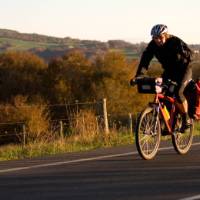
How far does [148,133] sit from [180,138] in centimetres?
93

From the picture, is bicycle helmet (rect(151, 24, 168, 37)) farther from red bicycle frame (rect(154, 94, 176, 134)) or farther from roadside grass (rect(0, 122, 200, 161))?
roadside grass (rect(0, 122, 200, 161))

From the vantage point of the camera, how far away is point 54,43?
122250mm

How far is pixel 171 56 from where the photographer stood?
10.2 m

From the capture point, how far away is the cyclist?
33.1 ft

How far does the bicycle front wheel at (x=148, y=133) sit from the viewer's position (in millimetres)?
9922

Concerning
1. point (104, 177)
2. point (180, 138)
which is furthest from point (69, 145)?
point (104, 177)

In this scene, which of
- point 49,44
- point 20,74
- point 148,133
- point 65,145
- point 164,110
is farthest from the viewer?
point 49,44

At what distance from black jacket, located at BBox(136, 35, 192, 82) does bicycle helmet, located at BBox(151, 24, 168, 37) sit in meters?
0.21

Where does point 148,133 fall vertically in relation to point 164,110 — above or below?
below

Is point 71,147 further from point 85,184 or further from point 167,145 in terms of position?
point 85,184

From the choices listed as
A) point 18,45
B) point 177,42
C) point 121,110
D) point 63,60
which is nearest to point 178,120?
point 177,42

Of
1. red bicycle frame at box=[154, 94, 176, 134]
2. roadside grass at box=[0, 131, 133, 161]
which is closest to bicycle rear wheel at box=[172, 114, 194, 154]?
red bicycle frame at box=[154, 94, 176, 134]

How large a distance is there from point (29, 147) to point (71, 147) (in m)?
0.80

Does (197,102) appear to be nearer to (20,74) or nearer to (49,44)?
(20,74)
